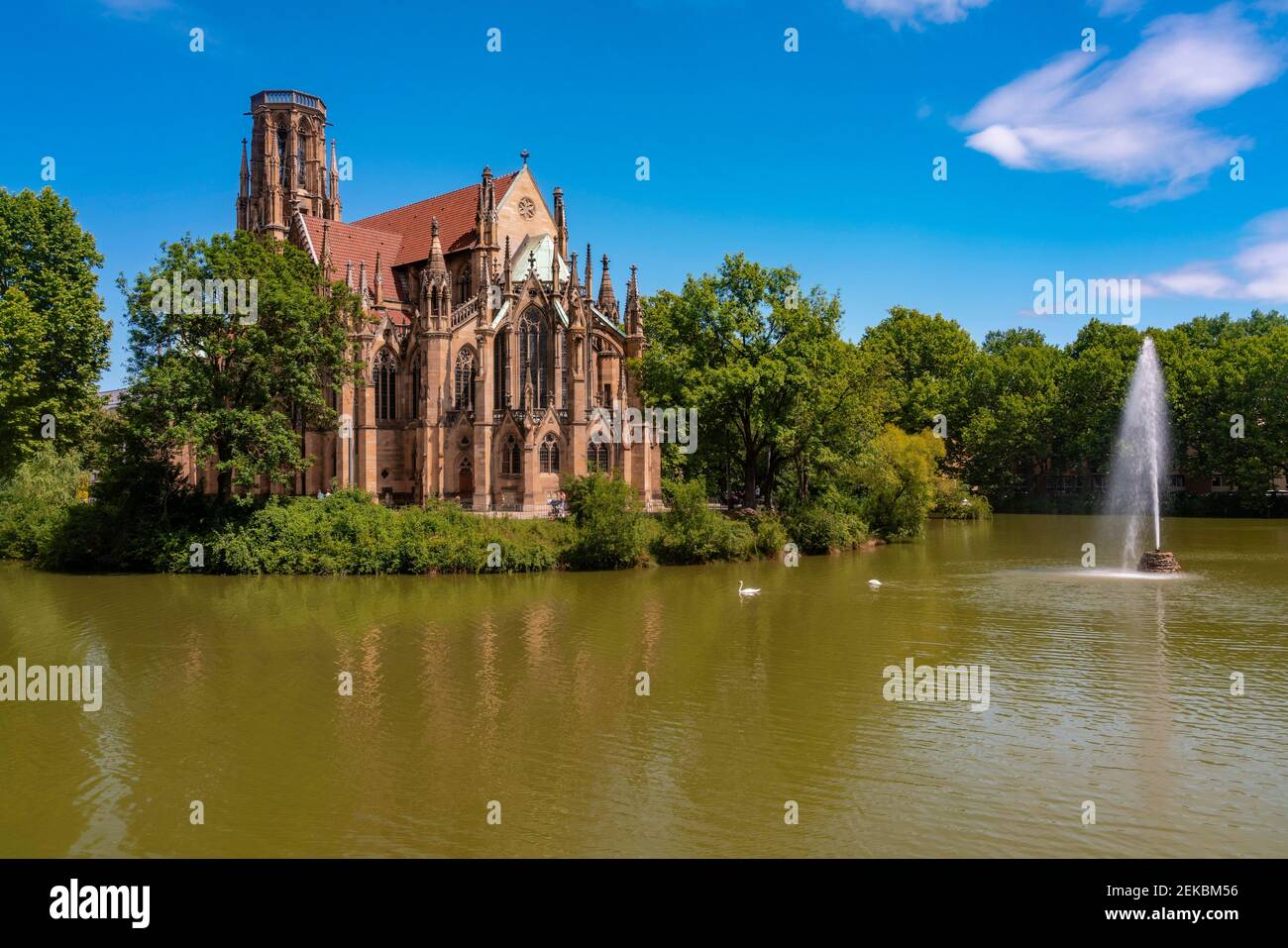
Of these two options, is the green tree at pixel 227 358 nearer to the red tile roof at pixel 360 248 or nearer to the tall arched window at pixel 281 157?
the red tile roof at pixel 360 248

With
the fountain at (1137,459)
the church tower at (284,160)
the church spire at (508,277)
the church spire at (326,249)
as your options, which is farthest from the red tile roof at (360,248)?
the fountain at (1137,459)

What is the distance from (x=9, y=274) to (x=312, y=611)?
95.1 ft

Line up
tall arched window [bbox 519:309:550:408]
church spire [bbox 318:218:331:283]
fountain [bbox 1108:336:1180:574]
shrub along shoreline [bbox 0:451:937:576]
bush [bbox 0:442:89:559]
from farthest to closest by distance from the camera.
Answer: fountain [bbox 1108:336:1180:574] < church spire [bbox 318:218:331:283] < tall arched window [bbox 519:309:550:408] < bush [bbox 0:442:89:559] < shrub along shoreline [bbox 0:451:937:576]

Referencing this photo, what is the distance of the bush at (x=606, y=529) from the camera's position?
41625mm

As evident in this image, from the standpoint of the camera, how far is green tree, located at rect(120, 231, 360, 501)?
3938 centimetres

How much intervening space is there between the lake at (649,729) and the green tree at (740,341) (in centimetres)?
1665

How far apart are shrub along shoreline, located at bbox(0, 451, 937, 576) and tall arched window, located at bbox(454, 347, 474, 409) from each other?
517 inches

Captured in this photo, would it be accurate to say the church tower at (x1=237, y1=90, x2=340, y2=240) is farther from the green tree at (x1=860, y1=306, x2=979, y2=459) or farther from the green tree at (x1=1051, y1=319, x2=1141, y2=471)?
the green tree at (x1=1051, y1=319, x2=1141, y2=471)

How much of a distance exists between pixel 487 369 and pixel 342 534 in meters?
15.9

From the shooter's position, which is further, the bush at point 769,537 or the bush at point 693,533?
the bush at point 769,537

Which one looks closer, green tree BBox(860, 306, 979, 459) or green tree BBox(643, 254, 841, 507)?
green tree BBox(643, 254, 841, 507)

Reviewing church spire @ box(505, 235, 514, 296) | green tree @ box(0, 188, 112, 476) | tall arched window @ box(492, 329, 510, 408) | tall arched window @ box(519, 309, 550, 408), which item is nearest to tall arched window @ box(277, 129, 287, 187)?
green tree @ box(0, 188, 112, 476)

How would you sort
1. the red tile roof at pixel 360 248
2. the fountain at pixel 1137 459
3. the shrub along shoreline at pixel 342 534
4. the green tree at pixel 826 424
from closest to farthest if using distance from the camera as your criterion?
the shrub along shoreline at pixel 342 534 → the green tree at pixel 826 424 → the red tile roof at pixel 360 248 → the fountain at pixel 1137 459
